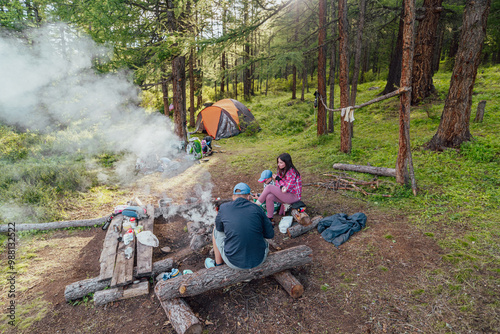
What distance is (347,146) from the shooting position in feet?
25.6

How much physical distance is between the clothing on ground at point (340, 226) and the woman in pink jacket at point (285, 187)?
2.57 feet

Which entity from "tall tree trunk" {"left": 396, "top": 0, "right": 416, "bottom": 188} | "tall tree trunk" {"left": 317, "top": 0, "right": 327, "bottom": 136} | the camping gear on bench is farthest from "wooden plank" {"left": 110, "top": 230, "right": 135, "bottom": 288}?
"tall tree trunk" {"left": 317, "top": 0, "right": 327, "bottom": 136}

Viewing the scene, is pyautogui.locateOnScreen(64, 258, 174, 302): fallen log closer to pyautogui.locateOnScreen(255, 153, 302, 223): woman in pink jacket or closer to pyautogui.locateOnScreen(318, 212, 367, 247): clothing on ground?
pyautogui.locateOnScreen(255, 153, 302, 223): woman in pink jacket

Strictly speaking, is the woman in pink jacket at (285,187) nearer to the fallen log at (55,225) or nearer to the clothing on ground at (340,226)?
the clothing on ground at (340,226)

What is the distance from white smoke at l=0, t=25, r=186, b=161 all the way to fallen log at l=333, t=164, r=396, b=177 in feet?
23.0

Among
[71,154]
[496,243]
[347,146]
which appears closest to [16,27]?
[71,154]

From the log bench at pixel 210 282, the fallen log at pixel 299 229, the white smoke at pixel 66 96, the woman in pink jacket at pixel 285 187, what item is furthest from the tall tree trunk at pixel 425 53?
the white smoke at pixel 66 96

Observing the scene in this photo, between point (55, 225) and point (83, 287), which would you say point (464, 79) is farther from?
point (55, 225)

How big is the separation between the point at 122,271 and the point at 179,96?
27.7ft

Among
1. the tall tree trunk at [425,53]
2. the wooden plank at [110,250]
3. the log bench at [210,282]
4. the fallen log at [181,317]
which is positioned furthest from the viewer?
the tall tree trunk at [425,53]

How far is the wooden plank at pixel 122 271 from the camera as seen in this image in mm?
3580

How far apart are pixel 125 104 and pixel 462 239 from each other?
14.6m

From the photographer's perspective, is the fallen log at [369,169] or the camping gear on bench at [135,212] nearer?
the camping gear on bench at [135,212]

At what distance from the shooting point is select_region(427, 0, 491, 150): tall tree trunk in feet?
18.6
